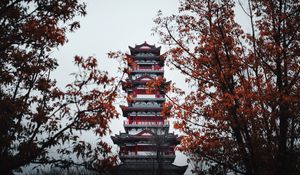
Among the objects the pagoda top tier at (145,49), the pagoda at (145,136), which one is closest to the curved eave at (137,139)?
the pagoda at (145,136)

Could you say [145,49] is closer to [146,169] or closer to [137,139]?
[137,139]

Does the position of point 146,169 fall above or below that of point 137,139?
below

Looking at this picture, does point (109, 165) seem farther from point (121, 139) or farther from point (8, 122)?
point (121, 139)

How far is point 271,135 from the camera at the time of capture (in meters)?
5.14

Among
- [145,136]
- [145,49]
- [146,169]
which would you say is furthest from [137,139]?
[145,49]

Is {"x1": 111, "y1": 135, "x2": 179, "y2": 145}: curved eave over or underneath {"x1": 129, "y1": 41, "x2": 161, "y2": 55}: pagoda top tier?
underneath

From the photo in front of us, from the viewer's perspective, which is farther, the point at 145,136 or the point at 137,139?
the point at 137,139

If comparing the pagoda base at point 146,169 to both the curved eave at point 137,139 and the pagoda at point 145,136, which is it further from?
the curved eave at point 137,139

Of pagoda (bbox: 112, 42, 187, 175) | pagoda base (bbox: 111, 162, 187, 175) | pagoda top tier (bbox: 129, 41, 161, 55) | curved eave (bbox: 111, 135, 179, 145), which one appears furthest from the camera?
pagoda top tier (bbox: 129, 41, 161, 55)

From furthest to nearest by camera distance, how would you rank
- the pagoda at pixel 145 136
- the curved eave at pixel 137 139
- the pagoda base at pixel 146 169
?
the curved eave at pixel 137 139
the pagoda at pixel 145 136
the pagoda base at pixel 146 169

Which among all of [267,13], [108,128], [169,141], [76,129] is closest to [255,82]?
[267,13]

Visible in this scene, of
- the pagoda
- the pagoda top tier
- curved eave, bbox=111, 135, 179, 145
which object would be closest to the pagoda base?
the pagoda

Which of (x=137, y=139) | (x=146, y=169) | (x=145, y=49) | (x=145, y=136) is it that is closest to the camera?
(x=146, y=169)

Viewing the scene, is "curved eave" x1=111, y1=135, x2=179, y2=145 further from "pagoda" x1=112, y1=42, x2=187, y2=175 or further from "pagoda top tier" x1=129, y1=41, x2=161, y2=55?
"pagoda top tier" x1=129, y1=41, x2=161, y2=55
